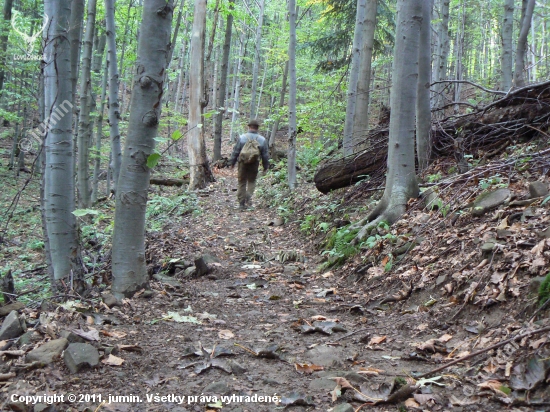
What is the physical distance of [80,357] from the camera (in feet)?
8.75

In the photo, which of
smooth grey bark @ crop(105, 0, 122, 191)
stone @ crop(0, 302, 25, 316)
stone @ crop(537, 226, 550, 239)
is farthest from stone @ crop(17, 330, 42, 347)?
smooth grey bark @ crop(105, 0, 122, 191)

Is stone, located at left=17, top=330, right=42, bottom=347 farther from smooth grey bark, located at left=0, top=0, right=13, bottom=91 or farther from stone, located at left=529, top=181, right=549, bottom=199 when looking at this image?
smooth grey bark, located at left=0, top=0, right=13, bottom=91

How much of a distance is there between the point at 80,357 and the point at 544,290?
3.07 metres

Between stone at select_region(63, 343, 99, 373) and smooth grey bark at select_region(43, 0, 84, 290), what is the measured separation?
6.57 ft

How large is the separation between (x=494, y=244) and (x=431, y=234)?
4.09 ft

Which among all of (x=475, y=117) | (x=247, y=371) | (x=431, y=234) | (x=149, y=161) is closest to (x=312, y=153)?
(x=475, y=117)

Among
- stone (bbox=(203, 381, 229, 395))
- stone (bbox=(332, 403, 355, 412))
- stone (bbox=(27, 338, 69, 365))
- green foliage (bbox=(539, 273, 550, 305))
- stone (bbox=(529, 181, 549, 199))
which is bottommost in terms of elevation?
stone (bbox=(203, 381, 229, 395))

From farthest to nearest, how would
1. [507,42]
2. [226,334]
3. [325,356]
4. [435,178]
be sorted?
[507,42] < [435,178] < [226,334] < [325,356]

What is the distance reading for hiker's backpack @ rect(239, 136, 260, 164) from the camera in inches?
424

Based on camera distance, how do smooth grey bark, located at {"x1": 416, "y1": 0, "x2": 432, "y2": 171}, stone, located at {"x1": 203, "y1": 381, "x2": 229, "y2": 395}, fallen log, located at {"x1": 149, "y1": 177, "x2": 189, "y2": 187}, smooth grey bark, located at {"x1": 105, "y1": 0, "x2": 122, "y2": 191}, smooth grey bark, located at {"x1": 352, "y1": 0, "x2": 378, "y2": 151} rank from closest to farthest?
stone, located at {"x1": 203, "y1": 381, "x2": 229, "y2": 395} < smooth grey bark, located at {"x1": 416, "y1": 0, "x2": 432, "y2": 171} < smooth grey bark, located at {"x1": 105, "y1": 0, "x2": 122, "y2": 191} < smooth grey bark, located at {"x1": 352, "y1": 0, "x2": 378, "y2": 151} < fallen log, located at {"x1": 149, "y1": 177, "x2": 189, "y2": 187}

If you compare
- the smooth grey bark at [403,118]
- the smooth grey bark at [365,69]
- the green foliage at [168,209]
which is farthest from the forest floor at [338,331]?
the smooth grey bark at [365,69]

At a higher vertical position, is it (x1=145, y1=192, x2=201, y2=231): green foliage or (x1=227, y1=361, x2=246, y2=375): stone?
(x1=145, y1=192, x2=201, y2=231): green foliage

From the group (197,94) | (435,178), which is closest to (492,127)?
(435,178)

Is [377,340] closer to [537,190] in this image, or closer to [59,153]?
[537,190]
